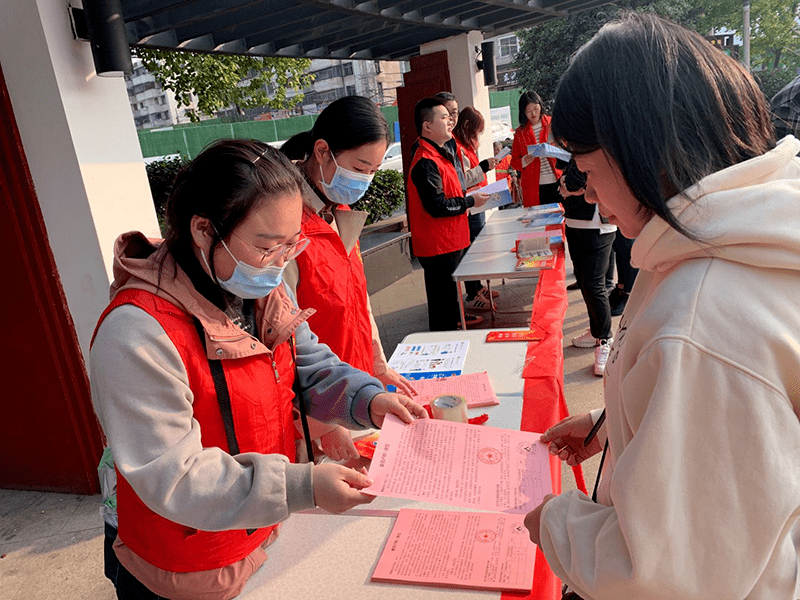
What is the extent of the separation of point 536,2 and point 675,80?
6.34 meters

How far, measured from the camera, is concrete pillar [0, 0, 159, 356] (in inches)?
95.7

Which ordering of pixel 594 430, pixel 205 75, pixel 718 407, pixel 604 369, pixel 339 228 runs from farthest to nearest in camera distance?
pixel 205 75
pixel 339 228
pixel 594 430
pixel 604 369
pixel 718 407

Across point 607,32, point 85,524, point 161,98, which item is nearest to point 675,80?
point 607,32

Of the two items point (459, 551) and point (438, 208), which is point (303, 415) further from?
point (438, 208)

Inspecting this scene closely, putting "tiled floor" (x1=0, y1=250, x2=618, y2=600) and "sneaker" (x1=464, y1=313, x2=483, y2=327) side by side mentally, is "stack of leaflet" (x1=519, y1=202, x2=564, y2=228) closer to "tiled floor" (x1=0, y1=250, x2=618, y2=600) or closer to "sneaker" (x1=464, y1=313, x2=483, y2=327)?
"sneaker" (x1=464, y1=313, x2=483, y2=327)

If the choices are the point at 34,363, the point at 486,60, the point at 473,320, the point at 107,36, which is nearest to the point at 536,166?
the point at 473,320

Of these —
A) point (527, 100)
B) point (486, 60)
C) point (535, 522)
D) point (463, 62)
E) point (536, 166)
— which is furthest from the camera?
point (486, 60)

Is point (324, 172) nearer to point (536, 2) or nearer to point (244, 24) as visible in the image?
point (244, 24)

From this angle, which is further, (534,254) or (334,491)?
(534,254)

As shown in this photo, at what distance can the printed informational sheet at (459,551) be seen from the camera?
3.85 ft

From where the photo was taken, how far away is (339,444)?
1.58 m

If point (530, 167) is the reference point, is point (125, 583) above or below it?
below

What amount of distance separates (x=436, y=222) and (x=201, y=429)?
3149mm

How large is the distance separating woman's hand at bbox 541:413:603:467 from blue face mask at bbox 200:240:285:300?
0.71 meters
